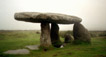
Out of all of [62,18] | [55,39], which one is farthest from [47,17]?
[55,39]

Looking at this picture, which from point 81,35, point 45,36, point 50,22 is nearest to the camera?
point 45,36

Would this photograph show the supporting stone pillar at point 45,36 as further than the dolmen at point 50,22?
Yes

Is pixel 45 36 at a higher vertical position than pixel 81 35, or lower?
higher

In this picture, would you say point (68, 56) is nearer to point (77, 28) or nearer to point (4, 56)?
point (4, 56)

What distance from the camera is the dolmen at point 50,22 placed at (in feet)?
46.9

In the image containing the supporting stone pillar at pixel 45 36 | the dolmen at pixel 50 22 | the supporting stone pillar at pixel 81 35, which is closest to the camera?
the dolmen at pixel 50 22

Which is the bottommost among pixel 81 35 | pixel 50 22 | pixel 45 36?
pixel 81 35

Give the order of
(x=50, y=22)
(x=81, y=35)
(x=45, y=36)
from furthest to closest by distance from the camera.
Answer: (x=81, y=35)
(x=50, y=22)
(x=45, y=36)

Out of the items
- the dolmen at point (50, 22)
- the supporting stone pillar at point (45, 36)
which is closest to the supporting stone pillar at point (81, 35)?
the dolmen at point (50, 22)

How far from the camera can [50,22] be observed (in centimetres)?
1705

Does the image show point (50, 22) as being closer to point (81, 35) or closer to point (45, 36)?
point (45, 36)

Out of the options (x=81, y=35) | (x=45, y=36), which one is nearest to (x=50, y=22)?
(x=45, y=36)

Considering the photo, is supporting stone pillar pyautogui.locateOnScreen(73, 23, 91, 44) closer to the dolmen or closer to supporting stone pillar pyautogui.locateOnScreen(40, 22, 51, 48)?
the dolmen

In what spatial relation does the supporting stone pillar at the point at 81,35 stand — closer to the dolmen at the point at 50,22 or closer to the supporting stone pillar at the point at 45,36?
the dolmen at the point at 50,22
